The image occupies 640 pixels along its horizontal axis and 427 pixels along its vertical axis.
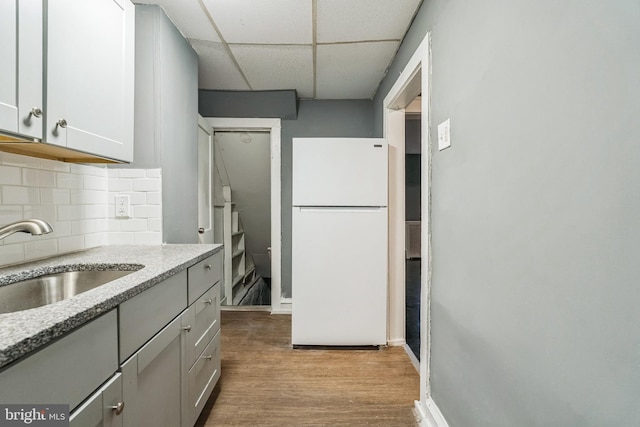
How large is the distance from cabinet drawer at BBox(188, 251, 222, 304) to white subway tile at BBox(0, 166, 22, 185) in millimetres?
758

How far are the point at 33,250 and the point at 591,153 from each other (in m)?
1.93

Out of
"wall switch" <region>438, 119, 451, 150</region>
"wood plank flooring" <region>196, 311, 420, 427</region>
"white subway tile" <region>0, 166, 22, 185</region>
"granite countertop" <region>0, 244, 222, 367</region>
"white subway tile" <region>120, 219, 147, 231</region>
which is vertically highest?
"wall switch" <region>438, 119, 451, 150</region>

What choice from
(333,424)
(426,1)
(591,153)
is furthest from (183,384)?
(426,1)

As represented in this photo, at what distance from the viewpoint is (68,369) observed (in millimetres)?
639

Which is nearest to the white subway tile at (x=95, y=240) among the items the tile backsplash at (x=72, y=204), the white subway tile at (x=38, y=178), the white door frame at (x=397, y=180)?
the tile backsplash at (x=72, y=204)

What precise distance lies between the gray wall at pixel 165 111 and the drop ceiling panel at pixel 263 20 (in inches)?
13.4

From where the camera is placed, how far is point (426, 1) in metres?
1.59

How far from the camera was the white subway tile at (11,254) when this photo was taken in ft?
3.62

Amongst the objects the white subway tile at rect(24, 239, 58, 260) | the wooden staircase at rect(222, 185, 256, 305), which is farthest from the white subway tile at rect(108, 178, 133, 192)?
the wooden staircase at rect(222, 185, 256, 305)

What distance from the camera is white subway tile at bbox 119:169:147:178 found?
1697mm

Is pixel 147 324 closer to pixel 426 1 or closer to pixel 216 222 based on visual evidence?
pixel 426 1

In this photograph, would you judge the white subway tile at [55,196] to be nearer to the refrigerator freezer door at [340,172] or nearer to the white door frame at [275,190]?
the refrigerator freezer door at [340,172]

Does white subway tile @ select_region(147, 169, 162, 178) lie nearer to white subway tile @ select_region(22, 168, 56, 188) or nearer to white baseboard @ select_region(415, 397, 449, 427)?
Result: white subway tile @ select_region(22, 168, 56, 188)

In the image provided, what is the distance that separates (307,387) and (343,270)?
82 cm
